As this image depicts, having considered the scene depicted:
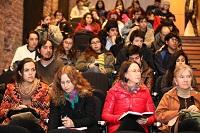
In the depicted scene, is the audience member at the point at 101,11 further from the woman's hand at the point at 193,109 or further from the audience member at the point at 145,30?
the woman's hand at the point at 193,109

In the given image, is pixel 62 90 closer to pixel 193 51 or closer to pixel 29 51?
pixel 29 51

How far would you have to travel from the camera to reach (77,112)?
4.39 metres

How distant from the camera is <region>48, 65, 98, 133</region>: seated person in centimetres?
437

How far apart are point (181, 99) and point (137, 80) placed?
0.44 metres

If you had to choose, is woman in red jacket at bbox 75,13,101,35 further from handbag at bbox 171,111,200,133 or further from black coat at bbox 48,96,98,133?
handbag at bbox 171,111,200,133

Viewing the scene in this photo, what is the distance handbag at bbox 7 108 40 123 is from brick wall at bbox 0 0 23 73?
3.84 metres

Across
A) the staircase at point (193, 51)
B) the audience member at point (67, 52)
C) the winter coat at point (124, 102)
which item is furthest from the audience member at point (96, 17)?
the winter coat at point (124, 102)

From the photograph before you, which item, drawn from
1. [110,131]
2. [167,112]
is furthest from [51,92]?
[167,112]

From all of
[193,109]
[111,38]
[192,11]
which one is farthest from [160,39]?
[192,11]

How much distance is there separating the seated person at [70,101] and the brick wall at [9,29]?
398cm

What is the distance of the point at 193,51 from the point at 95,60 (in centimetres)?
333

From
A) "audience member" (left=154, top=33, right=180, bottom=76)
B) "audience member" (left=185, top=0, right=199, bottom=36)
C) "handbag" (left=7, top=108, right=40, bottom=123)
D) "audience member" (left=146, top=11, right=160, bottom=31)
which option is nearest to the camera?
"handbag" (left=7, top=108, right=40, bottom=123)

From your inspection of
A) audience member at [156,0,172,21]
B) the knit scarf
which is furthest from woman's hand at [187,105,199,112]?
audience member at [156,0,172,21]

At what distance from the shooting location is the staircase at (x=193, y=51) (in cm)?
798
